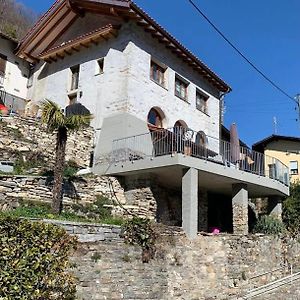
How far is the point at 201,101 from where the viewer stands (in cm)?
2608

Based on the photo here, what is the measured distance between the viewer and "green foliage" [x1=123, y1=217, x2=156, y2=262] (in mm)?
12734

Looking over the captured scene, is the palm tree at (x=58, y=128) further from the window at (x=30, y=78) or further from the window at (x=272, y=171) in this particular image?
the window at (x=30, y=78)

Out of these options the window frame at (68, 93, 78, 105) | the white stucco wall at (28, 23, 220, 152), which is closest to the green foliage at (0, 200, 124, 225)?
the white stucco wall at (28, 23, 220, 152)

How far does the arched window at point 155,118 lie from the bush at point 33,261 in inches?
457

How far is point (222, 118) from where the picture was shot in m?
29.4

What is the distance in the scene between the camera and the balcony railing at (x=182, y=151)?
1681 centimetres

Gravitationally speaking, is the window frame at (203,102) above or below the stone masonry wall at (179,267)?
above

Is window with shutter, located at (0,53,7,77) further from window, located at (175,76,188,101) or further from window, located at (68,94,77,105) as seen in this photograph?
window, located at (175,76,188,101)

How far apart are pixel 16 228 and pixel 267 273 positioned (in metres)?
10.9

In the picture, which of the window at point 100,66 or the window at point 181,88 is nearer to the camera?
the window at point 100,66

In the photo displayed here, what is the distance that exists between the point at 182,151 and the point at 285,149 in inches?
851

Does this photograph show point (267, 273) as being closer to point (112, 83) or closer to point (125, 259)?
point (125, 259)

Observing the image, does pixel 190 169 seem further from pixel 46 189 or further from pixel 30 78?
pixel 30 78

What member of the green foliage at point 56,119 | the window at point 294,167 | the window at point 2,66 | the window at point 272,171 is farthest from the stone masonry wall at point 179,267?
the window at point 294,167
